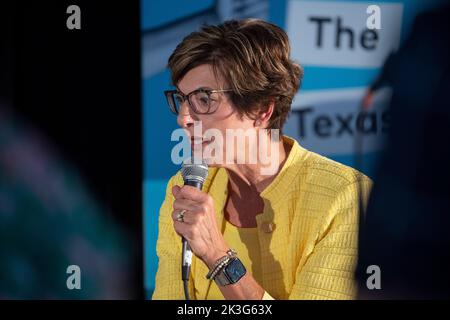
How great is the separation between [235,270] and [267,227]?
0.23m

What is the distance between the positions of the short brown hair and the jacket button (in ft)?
1.18

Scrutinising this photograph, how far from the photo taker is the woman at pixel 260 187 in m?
1.99

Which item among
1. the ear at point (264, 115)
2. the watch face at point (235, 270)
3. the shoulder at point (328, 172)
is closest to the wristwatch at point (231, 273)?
the watch face at point (235, 270)

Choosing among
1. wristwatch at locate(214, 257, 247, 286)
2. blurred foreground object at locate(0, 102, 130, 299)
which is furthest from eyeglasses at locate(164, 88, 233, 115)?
blurred foreground object at locate(0, 102, 130, 299)

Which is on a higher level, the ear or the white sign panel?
the white sign panel

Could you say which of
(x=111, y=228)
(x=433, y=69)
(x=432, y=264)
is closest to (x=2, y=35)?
(x=111, y=228)

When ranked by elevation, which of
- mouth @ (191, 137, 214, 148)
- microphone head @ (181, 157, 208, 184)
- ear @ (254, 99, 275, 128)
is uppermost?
ear @ (254, 99, 275, 128)

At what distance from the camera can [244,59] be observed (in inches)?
79.6

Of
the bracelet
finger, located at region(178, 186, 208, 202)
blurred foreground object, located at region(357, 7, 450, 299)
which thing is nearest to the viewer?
finger, located at region(178, 186, 208, 202)

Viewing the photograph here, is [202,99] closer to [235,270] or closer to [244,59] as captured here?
[244,59]

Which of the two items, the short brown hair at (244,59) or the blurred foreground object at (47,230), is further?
the blurred foreground object at (47,230)

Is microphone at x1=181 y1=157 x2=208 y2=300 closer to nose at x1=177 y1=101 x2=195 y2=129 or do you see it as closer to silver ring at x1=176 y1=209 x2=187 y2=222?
silver ring at x1=176 y1=209 x2=187 y2=222

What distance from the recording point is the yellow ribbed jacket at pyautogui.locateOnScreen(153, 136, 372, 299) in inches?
78.0

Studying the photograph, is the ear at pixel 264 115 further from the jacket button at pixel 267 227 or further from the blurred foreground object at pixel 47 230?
the blurred foreground object at pixel 47 230
